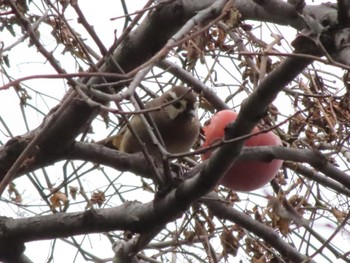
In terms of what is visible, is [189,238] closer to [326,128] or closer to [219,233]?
[219,233]

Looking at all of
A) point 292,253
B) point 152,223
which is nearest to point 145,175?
point 152,223

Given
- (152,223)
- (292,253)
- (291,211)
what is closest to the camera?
(291,211)

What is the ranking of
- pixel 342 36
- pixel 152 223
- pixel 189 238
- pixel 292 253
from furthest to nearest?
pixel 189 238 < pixel 292 253 < pixel 152 223 < pixel 342 36

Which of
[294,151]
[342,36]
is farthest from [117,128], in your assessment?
[342,36]

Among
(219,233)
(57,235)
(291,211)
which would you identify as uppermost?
(219,233)

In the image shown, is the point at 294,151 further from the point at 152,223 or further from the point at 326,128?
the point at 326,128

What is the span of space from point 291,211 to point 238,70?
1706 mm

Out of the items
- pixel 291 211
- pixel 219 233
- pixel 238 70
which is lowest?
pixel 291 211

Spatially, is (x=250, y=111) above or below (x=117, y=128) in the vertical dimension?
below

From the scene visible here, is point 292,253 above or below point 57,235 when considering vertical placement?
below

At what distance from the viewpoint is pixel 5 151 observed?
244 centimetres

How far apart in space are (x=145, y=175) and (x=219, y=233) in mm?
792

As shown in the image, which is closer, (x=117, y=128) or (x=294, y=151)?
(x=294, y=151)

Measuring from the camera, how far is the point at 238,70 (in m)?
3.47
